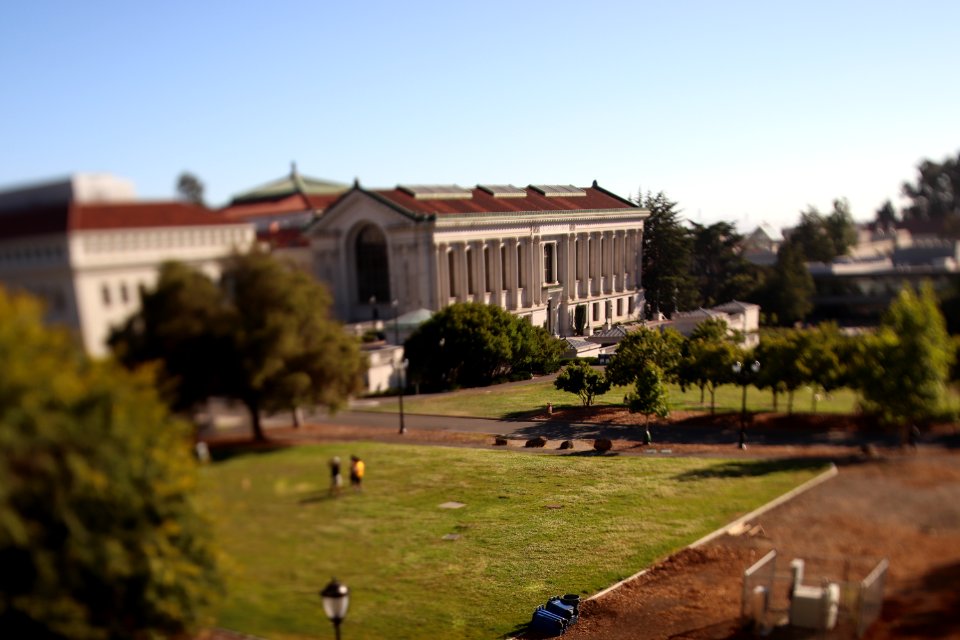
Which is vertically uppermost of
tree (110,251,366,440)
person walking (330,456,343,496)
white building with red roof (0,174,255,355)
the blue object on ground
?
white building with red roof (0,174,255,355)

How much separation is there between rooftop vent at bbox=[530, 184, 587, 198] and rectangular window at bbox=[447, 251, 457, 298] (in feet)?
6.61

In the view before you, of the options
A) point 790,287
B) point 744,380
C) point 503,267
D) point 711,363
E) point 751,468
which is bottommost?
point 751,468

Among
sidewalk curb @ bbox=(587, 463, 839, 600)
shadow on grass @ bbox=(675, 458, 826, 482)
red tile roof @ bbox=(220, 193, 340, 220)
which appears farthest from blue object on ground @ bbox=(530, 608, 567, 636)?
red tile roof @ bbox=(220, 193, 340, 220)

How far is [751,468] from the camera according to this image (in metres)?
10.6

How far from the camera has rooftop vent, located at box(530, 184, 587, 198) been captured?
1117 centimetres

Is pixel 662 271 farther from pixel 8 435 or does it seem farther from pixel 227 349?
pixel 8 435

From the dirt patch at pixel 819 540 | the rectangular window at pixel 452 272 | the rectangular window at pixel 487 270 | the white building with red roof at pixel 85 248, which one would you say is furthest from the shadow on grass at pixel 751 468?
the white building with red roof at pixel 85 248

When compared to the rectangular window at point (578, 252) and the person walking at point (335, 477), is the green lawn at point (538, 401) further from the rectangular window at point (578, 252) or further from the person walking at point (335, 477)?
the rectangular window at point (578, 252)

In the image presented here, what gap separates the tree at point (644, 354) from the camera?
12711mm

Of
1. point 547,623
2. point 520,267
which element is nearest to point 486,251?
point 520,267

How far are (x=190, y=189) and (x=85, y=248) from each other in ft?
4.15

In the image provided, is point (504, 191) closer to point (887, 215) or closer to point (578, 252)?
point (578, 252)

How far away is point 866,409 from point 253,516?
25.3 feet

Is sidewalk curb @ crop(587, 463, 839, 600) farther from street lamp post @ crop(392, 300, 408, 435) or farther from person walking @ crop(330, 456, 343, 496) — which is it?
person walking @ crop(330, 456, 343, 496)
